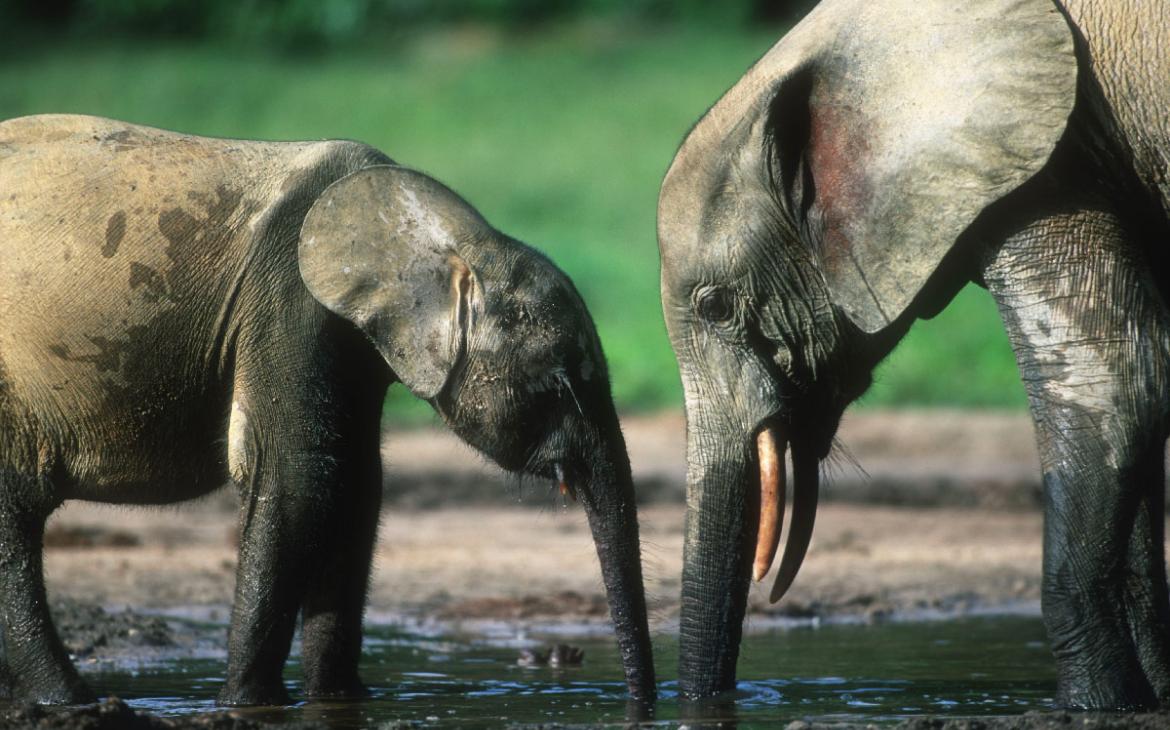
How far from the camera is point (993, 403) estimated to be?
1619cm

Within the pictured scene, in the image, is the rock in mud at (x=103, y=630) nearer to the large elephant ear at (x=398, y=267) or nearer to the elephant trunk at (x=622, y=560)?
the large elephant ear at (x=398, y=267)

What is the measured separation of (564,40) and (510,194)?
30.9 feet

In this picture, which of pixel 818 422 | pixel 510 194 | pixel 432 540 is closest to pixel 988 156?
pixel 818 422

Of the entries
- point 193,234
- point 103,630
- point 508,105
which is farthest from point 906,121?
point 508,105

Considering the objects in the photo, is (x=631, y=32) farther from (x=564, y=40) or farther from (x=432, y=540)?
(x=432, y=540)

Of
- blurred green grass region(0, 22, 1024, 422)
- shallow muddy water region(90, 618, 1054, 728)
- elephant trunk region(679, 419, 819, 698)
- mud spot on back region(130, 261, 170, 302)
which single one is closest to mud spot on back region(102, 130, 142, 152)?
mud spot on back region(130, 261, 170, 302)

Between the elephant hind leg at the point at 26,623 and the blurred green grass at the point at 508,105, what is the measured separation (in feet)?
38.2

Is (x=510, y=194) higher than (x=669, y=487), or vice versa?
(x=510, y=194)

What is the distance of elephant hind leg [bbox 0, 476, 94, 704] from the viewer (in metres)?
6.94

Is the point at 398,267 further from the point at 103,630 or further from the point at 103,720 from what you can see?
the point at 103,630

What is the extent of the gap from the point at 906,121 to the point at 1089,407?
1.00 meters

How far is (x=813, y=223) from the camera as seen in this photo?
6781 mm

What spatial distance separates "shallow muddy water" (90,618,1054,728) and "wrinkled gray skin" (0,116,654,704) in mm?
371

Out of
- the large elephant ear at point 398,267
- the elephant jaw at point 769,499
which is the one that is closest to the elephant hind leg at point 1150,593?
the elephant jaw at point 769,499
